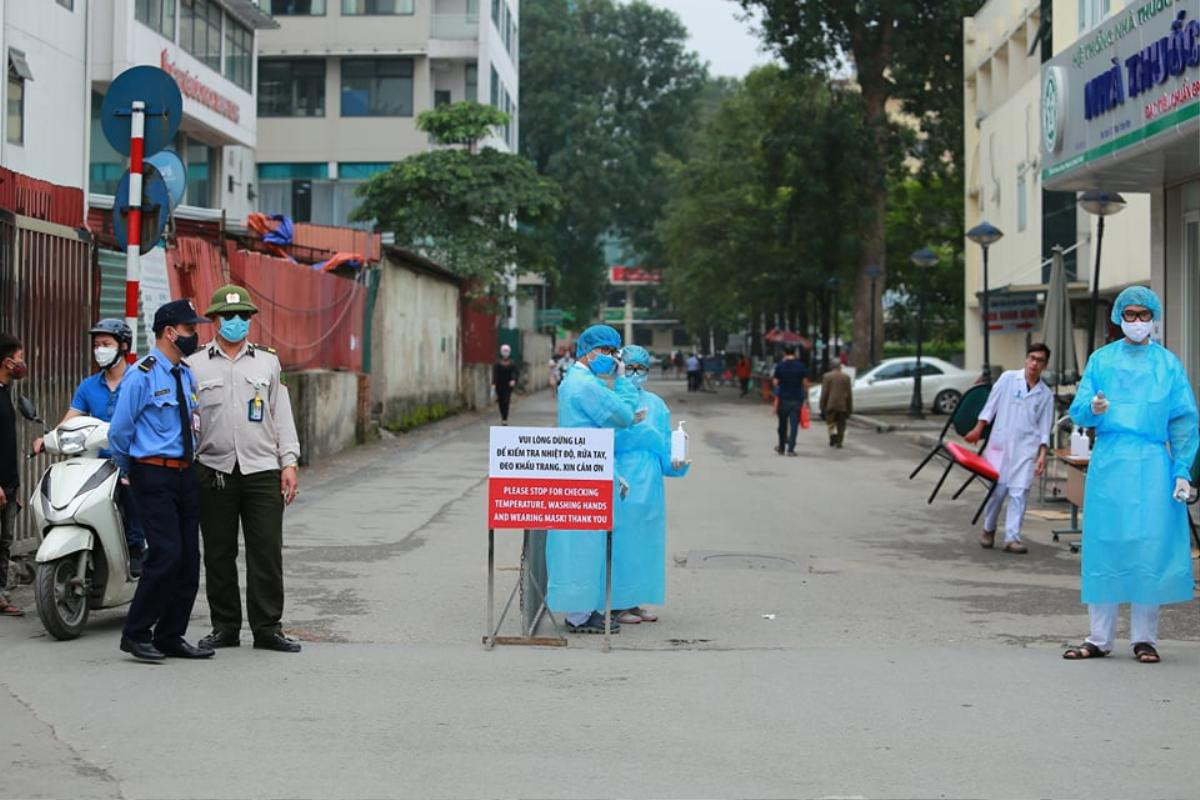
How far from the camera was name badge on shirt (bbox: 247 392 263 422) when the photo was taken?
337 inches

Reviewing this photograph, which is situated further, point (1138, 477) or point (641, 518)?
point (641, 518)

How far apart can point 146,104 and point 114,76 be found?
23101 millimetres

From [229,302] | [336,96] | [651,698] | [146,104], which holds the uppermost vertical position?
[336,96]

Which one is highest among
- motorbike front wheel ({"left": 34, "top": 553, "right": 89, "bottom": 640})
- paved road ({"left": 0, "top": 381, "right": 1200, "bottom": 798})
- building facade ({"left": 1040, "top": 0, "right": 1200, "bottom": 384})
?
building facade ({"left": 1040, "top": 0, "right": 1200, "bottom": 384})

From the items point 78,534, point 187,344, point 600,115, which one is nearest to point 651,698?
point 78,534

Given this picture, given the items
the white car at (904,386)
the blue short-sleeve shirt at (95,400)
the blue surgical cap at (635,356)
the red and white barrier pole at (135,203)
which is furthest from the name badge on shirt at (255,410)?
the white car at (904,386)

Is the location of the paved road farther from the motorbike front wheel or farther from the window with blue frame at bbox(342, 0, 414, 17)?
the window with blue frame at bbox(342, 0, 414, 17)

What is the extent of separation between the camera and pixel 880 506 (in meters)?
18.6

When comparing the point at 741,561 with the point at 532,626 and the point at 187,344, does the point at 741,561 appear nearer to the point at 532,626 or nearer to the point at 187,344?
the point at 532,626

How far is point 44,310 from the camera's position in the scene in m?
12.1

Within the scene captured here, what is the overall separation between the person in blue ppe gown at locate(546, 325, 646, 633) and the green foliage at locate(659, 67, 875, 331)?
37.7 m

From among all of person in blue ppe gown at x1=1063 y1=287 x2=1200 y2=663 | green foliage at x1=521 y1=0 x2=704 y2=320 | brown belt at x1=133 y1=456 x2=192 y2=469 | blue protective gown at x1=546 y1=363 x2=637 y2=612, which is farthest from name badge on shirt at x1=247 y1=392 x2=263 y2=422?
green foliage at x1=521 y1=0 x2=704 y2=320

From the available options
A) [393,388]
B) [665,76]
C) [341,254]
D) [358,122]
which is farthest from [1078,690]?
[665,76]

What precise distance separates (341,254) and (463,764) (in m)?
23.3
